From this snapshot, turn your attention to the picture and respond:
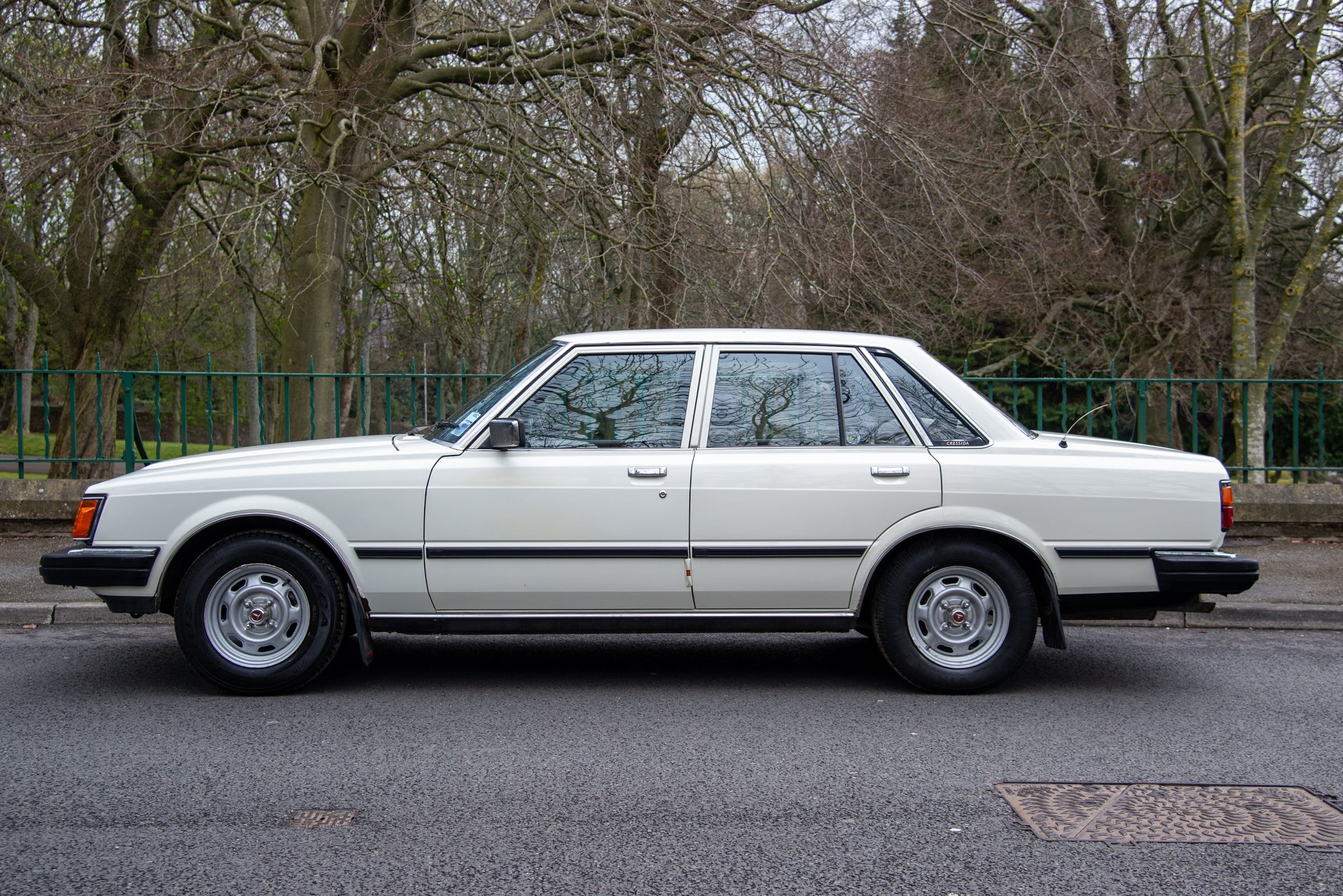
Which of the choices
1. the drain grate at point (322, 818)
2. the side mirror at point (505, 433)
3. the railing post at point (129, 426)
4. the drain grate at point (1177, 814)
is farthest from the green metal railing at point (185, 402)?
the drain grate at point (1177, 814)

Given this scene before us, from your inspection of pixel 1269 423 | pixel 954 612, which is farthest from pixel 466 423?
pixel 1269 423

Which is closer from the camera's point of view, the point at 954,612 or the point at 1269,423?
the point at 954,612

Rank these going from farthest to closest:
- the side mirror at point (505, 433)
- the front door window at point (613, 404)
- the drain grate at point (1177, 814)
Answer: the front door window at point (613, 404) → the side mirror at point (505, 433) → the drain grate at point (1177, 814)

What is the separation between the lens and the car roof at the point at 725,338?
5516mm

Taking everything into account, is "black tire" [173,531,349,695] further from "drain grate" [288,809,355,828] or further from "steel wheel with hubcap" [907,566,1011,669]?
"steel wheel with hubcap" [907,566,1011,669]

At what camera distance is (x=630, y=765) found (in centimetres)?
429

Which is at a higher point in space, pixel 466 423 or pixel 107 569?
pixel 466 423

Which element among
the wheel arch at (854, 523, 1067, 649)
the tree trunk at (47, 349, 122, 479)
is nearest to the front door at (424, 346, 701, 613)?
the wheel arch at (854, 523, 1067, 649)

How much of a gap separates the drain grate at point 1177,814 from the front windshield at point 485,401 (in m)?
2.84

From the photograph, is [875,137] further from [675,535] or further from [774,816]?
[774,816]

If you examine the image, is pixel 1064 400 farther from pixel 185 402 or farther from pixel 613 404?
pixel 185 402

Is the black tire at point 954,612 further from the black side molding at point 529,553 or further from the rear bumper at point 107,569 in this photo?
the rear bumper at point 107,569

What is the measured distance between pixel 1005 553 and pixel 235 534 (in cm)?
362

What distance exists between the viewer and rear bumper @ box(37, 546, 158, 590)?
5129 mm
